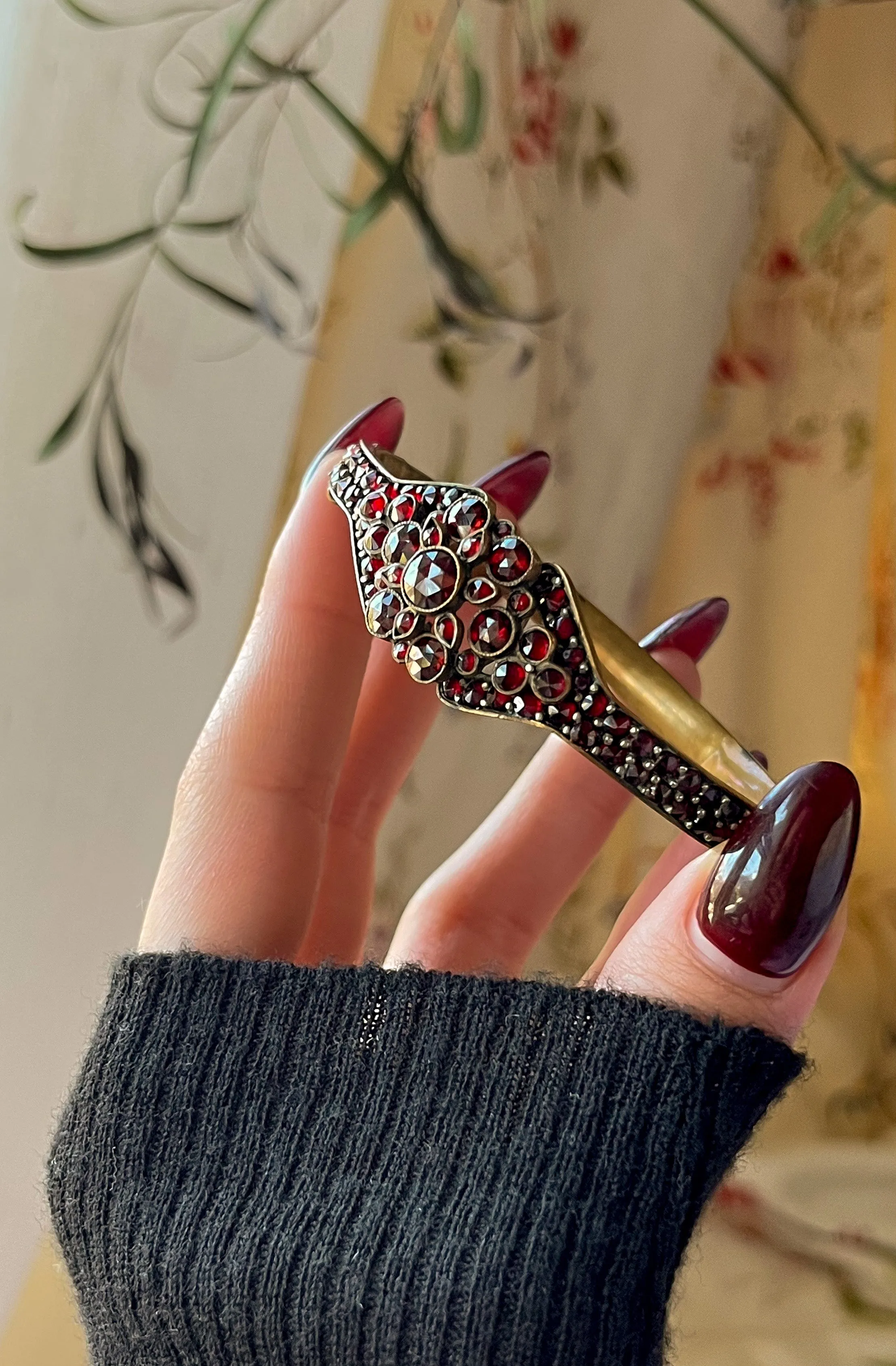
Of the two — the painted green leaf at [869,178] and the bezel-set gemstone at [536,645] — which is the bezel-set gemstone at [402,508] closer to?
the bezel-set gemstone at [536,645]

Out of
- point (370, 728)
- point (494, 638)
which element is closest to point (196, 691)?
point (370, 728)

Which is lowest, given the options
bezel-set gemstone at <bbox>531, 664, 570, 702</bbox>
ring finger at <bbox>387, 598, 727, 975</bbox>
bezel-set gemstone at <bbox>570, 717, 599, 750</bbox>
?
ring finger at <bbox>387, 598, 727, 975</bbox>

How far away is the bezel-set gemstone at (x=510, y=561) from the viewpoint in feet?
1.24

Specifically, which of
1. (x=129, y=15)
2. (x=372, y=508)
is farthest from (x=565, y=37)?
(x=372, y=508)

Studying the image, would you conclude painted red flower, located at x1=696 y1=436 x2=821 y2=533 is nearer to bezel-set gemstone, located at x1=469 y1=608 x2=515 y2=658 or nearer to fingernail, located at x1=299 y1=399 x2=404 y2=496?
fingernail, located at x1=299 y1=399 x2=404 y2=496

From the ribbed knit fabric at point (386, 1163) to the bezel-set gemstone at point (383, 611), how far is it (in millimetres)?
123

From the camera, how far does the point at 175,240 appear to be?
25.0 inches

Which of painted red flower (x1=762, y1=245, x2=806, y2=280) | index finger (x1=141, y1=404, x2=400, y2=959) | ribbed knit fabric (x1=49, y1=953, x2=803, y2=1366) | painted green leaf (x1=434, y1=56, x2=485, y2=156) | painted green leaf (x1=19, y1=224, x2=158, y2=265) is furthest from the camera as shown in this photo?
painted red flower (x1=762, y1=245, x2=806, y2=280)

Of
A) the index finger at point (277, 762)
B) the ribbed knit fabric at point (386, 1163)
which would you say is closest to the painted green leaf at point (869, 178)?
the index finger at point (277, 762)

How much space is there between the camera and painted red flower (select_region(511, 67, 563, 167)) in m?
0.76

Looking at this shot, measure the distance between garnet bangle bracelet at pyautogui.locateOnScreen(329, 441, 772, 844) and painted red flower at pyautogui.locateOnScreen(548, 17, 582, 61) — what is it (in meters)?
0.53

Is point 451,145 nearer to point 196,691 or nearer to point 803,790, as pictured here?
point 196,691

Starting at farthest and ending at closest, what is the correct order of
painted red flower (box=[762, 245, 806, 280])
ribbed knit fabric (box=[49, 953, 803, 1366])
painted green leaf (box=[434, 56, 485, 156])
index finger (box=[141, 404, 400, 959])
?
painted red flower (box=[762, 245, 806, 280]), painted green leaf (box=[434, 56, 485, 156]), index finger (box=[141, 404, 400, 959]), ribbed knit fabric (box=[49, 953, 803, 1366])

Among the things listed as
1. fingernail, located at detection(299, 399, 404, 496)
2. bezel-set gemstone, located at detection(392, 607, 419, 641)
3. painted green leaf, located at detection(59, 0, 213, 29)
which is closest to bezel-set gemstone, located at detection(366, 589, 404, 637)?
bezel-set gemstone, located at detection(392, 607, 419, 641)
